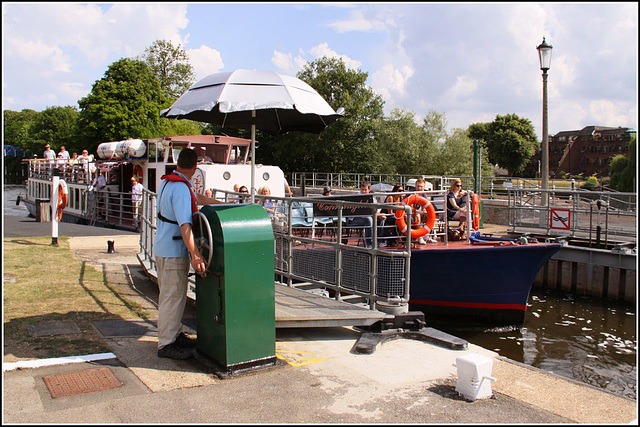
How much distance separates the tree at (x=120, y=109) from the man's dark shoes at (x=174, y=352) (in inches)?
1897

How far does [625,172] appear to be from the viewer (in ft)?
179

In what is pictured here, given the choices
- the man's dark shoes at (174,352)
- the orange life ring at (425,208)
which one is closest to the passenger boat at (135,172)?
the orange life ring at (425,208)

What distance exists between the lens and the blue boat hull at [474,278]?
10609 mm

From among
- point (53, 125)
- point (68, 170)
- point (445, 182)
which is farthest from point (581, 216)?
point (53, 125)

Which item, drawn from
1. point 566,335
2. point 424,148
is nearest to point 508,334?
point 566,335

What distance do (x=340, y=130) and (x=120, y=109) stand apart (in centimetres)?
2165

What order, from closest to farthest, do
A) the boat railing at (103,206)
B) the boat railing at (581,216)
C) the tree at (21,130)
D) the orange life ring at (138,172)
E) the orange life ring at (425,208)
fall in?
the orange life ring at (425,208) → the boat railing at (581,216) → the orange life ring at (138,172) → the boat railing at (103,206) → the tree at (21,130)

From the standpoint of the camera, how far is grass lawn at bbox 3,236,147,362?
6012 mm

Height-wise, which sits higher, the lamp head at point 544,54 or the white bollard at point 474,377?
the lamp head at point 544,54

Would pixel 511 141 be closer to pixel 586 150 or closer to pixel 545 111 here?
pixel 586 150

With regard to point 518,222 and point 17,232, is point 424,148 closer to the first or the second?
point 518,222

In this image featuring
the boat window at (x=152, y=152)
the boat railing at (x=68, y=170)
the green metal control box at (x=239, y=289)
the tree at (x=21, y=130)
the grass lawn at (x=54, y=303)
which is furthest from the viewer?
the tree at (x=21, y=130)

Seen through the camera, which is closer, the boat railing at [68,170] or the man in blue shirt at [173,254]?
the man in blue shirt at [173,254]

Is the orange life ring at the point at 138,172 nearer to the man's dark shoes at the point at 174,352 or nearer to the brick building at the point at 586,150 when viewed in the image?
the man's dark shoes at the point at 174,352
